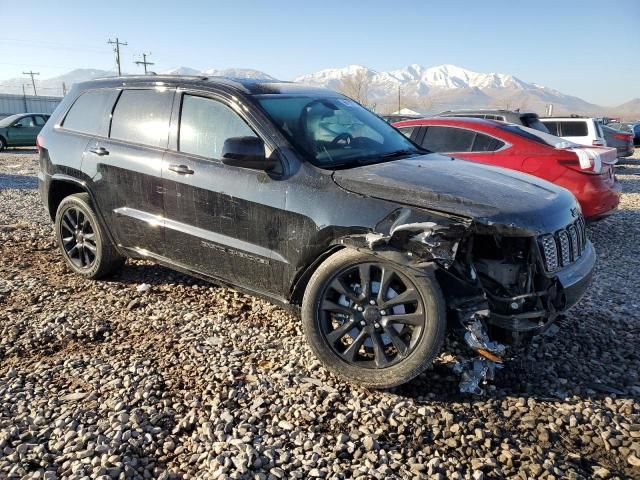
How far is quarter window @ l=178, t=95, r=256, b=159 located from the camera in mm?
3676

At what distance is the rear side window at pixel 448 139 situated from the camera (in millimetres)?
6770

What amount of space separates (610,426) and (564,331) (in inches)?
47.6

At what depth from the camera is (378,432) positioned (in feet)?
8.84

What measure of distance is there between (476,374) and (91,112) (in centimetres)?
402

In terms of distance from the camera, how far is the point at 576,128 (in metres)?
12.6

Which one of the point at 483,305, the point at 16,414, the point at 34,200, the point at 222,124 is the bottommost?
the point at 34,200

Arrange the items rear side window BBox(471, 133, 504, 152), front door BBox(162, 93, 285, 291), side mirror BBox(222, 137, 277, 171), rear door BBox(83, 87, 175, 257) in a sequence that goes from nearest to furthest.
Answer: side mirror BBox(222, 137, 277, 171)
front door BBox(162, 93, 285, 291)
rear door BBox(83, 87, 175, 257)
rear side window BBox(471, 133, 504, 152)

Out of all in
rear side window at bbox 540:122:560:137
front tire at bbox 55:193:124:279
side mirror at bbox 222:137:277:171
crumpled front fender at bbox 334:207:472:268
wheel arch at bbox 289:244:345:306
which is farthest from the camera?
rear side window at bbox 540:122:560:137

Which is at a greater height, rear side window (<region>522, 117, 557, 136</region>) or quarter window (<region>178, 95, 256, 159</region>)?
quarter window (<region>178, 95, 256, 159</region>)

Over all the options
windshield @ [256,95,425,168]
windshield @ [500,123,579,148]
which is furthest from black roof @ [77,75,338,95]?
windshield @ [500,123,579,148]

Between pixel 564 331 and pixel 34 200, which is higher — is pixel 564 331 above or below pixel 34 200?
above

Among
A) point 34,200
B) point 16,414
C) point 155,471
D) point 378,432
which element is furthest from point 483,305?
point 34,200

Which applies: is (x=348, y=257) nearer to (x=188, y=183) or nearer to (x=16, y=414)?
(x=188, y=183)

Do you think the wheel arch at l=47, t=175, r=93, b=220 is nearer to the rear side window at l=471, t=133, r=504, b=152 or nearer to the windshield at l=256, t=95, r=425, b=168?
the windshield at l=256, t=95, r=425, b=168
